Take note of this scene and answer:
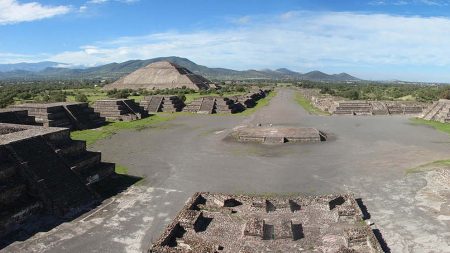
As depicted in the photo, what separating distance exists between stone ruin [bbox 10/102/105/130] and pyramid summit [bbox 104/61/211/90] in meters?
56.4

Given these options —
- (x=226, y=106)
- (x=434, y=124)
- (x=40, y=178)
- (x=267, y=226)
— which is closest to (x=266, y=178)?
(x=267, y=226)

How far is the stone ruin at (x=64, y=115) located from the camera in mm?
31641

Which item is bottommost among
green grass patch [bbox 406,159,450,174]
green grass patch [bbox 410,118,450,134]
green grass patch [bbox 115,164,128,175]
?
green grass patch [bbox 115,164,128,175]

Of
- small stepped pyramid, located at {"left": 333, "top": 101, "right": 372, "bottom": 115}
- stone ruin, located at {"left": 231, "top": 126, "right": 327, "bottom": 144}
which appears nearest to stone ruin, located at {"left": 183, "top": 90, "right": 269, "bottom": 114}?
small stepped pyramid, located at {"left": 333, "top": 101, "right": 372, "bottom": 115}

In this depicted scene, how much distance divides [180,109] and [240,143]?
2492cm

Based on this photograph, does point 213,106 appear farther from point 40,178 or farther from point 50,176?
point 40,178

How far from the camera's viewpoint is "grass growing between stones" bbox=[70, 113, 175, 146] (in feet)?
98.5

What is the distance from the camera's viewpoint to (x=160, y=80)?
10194 cm

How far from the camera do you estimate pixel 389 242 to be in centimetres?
1198

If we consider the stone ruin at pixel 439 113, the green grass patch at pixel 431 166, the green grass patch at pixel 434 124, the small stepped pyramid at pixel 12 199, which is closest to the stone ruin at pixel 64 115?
the small stepped pyramid at pixel 12 199

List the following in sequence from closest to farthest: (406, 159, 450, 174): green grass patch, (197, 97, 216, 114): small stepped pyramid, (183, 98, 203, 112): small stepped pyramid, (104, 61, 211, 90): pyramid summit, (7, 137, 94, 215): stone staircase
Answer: (7, 137, 94, 215): stone staircase, (406, 159, 450, 174): green grass patch, (197, 97, 216, 114): small stepped pyramid, (183, 98, 203, 112): small stepped pyramid, (104, 61, 211, 90): pyramid summit

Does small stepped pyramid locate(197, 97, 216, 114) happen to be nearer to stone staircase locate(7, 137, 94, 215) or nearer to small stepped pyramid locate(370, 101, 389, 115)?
small stepped pyramid locate(370, 101, 389, 115)

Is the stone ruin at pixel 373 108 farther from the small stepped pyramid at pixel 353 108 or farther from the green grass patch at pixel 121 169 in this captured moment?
the green grass patch at pixel 121 169

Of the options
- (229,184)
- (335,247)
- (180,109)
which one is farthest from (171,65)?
(335,247)
